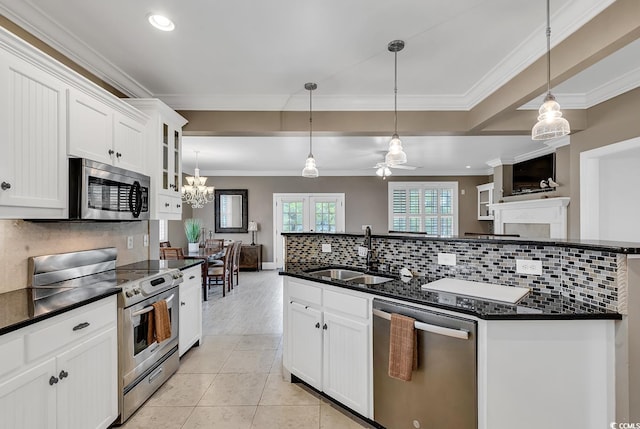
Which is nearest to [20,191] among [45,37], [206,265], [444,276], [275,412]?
[45,37]

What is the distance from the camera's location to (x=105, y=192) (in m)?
2.16

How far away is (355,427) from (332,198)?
6.32 meters

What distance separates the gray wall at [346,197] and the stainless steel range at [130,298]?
210 inches

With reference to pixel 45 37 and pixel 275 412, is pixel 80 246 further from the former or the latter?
pixel 275 412

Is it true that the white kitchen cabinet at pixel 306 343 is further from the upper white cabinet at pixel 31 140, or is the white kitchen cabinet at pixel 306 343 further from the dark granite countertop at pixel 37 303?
the upper white cabinet at pixel 31 140

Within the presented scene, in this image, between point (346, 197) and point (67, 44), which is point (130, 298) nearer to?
point (67, 44)

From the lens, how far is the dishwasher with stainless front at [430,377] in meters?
1.51

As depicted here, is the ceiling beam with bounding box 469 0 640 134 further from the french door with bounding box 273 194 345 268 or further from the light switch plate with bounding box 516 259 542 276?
the french door with bounding box 273 194 345 268

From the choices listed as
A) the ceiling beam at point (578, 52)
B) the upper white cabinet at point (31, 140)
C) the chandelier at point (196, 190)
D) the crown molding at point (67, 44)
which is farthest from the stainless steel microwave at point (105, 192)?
the ceiling beam at point (578, 52)

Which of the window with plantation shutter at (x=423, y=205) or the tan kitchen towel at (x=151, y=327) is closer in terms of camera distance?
the tan kitchen towel at (x=151, y=327)

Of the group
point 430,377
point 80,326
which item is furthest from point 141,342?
point 430,377

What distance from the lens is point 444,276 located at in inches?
86.7

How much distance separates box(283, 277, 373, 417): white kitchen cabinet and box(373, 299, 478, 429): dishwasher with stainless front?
0.09 metres

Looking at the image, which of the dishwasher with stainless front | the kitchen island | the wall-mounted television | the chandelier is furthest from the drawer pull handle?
the wall-mounted television
